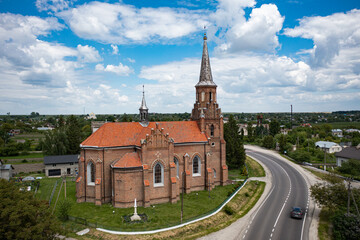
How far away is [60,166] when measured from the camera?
5775 cm

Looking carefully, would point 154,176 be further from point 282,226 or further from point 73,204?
point 282,226

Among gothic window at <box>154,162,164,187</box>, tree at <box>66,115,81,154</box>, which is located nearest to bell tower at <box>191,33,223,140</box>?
gothic window at <box>154,162,164,187</box>

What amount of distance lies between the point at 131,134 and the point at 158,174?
27.6 ft

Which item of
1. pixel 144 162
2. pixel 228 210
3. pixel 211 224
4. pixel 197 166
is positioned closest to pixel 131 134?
pixel 144 162

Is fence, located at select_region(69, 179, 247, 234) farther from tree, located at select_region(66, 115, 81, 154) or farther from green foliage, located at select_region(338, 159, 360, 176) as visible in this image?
tree, located at select_region(66, 115, 81, 154)

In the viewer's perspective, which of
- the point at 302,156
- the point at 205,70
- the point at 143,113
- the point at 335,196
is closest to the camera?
the point at 335,196

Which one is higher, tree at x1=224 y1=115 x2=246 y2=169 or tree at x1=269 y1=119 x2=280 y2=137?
tree at x1=269 y1=119 x2=280 y2=137

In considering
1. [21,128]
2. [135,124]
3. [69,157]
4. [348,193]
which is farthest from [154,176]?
[21,128]

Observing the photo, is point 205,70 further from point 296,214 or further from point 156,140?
point 296,214

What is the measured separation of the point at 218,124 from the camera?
46562 millimetres

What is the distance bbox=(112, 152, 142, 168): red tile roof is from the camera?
35.5m

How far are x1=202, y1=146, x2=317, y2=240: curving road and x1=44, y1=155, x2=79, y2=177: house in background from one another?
42.6 m

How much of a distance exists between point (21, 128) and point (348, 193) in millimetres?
191256

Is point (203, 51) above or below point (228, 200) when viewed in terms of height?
above
